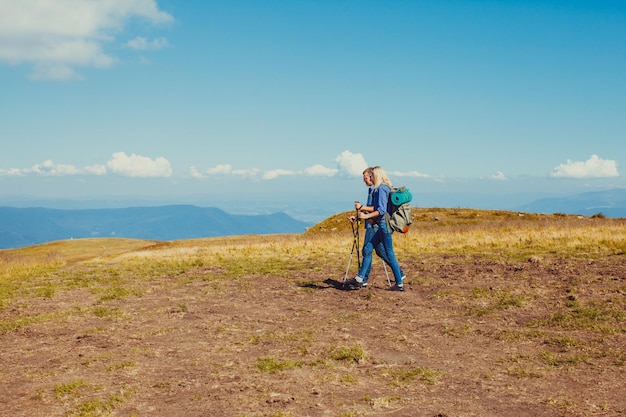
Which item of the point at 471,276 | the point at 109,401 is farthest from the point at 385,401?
the point at 471,276

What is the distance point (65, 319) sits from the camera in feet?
38.1

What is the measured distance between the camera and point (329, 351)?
877 cm

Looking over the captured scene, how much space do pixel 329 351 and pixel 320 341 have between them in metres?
Answer: 0.71

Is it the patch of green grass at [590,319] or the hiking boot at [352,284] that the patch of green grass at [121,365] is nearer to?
the hiking boot at [352,284]

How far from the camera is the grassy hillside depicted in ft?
21.9

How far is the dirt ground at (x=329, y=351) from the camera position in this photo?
6.59 m

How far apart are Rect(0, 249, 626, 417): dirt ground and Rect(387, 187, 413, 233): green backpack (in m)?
2.01

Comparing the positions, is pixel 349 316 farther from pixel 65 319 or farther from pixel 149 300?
pixel 65 319

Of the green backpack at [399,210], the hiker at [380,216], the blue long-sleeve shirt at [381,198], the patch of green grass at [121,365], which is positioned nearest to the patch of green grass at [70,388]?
the patch of green grass at [121,365]

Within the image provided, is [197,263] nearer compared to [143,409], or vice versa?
[143,409]

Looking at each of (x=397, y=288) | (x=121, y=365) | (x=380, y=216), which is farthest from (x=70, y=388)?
(x=397, y=288)

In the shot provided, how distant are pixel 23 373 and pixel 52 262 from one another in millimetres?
18037

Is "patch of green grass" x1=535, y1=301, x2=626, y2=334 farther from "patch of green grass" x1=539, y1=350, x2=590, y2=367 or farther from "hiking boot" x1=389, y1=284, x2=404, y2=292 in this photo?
"hiking boot" x1=389, y1=284, x2=404, y2=292

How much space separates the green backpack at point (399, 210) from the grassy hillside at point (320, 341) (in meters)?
2.03
